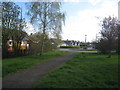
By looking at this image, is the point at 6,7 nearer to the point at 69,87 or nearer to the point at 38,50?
the point at 38,50

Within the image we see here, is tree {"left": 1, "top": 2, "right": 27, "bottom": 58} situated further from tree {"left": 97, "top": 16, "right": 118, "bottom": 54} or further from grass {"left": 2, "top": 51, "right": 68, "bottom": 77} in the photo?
tree {"left": 97, "top": 16, "right": 118, "bottom": 54}

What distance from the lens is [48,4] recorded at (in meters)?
21.2

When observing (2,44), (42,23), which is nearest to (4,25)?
(2,44)

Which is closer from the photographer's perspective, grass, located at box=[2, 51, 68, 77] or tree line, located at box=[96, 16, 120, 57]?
grass, located at box=[2, 51, 68, 77]

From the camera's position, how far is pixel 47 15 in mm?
21484

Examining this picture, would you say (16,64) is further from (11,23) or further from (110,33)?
(110,33)

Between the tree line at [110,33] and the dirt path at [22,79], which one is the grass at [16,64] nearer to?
the dirt path at [22,79]


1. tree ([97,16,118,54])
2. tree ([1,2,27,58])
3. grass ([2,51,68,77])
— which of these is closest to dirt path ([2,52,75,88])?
grass ([2,51,68,77])

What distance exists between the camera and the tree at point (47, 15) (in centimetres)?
2105

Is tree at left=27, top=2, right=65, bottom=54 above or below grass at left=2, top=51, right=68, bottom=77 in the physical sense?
above

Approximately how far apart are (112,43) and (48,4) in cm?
1071

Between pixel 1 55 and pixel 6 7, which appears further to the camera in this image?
pixel 6 7

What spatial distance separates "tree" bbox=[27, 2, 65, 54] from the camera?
21.0 meters

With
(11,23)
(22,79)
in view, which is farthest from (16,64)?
(11,23)
